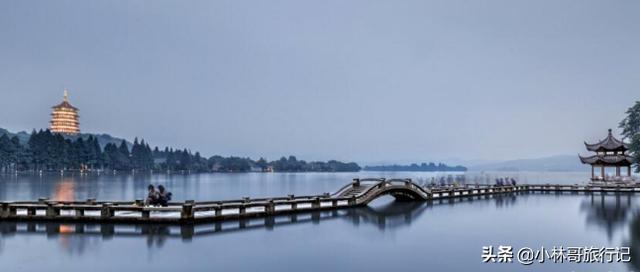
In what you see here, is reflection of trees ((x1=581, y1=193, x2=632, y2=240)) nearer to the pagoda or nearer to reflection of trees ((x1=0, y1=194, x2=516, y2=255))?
reflection of trees ((x1=0, y1=194, x2=516, y2=255))

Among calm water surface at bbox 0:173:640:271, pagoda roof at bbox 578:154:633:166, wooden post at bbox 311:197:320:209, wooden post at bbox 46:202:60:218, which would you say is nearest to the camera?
calm water surface at bbox 0:173:640:271

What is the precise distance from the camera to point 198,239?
55.1 feet

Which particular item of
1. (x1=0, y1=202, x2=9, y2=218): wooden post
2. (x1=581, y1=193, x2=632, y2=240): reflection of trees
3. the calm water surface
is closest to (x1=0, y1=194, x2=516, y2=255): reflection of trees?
the calm water surface

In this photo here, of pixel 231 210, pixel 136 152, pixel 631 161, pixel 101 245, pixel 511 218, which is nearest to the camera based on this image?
pixel 101 245

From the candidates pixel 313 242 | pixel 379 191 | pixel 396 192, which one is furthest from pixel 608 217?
pixel 313 242

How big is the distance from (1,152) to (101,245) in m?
114

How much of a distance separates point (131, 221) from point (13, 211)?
6.05 m

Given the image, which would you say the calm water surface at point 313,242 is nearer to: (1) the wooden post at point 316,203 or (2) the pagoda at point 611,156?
(1) the wooden post at point 316,203

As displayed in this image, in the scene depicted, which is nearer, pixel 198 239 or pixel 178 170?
pixel 198 239

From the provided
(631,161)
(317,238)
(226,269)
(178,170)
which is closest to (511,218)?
(317,238)

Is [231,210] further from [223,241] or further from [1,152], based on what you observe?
[1,152]

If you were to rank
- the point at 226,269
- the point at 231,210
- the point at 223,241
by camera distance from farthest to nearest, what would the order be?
the point at 231,210
the point at 223,241
the point at 226,269

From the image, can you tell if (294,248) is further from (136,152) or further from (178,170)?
(178,170)

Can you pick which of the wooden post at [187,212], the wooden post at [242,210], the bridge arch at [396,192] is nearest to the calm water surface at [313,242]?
the wooden post at [187,212]
